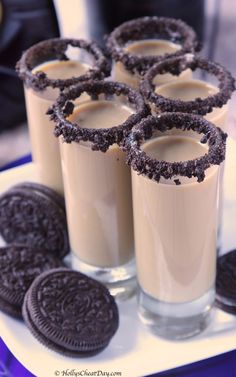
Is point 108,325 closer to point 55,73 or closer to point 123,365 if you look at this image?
point 123,365

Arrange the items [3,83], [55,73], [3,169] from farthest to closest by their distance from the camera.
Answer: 1. [3,83]
2. [3,169]
3. [55,73]

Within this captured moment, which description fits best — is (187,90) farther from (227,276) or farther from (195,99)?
(227,276)

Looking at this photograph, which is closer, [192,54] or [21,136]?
[192,54]

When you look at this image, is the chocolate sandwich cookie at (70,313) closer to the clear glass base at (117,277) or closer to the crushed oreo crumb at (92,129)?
the clear glass base at (117,277)

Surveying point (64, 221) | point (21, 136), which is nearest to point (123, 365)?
point (64, 221)

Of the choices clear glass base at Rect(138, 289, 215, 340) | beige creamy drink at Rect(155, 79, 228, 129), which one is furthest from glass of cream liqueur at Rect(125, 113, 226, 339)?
beige creamy drink at Rect(155, 79, 228, 129)

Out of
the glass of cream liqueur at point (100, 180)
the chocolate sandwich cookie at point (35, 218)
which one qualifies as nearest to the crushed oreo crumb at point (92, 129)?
the glass of cream liqueur at point (100, 180)
